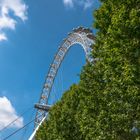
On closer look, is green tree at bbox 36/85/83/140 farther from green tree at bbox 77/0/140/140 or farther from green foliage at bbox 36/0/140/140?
green tree at bbox 77/0/140/140

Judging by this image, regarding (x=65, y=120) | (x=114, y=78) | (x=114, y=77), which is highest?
(x=65, y=120)

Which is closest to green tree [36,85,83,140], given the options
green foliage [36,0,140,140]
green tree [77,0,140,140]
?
green foliage [36,0,140,140]

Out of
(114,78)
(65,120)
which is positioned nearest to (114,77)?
(114,78)

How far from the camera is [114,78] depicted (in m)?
32.5

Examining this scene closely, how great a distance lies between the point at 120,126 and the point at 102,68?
4.79 metres

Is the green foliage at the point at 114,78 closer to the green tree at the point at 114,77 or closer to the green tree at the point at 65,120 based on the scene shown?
the green tree at the point at 114,77

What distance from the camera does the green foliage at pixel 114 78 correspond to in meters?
31.4

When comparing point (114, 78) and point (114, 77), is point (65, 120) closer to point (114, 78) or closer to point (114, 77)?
point (114, 77)

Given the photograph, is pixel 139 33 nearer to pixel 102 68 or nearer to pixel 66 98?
pixel 102 68

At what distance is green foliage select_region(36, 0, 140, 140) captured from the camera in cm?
3139

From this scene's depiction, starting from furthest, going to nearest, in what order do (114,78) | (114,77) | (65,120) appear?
1. (65,120)
2. (114,77)
3. (114,78)

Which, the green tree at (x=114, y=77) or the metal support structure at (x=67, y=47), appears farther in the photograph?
the metal support structure at (x=67, y=47)

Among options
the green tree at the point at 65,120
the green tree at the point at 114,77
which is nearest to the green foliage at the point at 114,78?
the green tree at the point at 114,77

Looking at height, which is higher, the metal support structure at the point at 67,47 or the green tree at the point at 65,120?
the metal support structure at the point at 67,47
